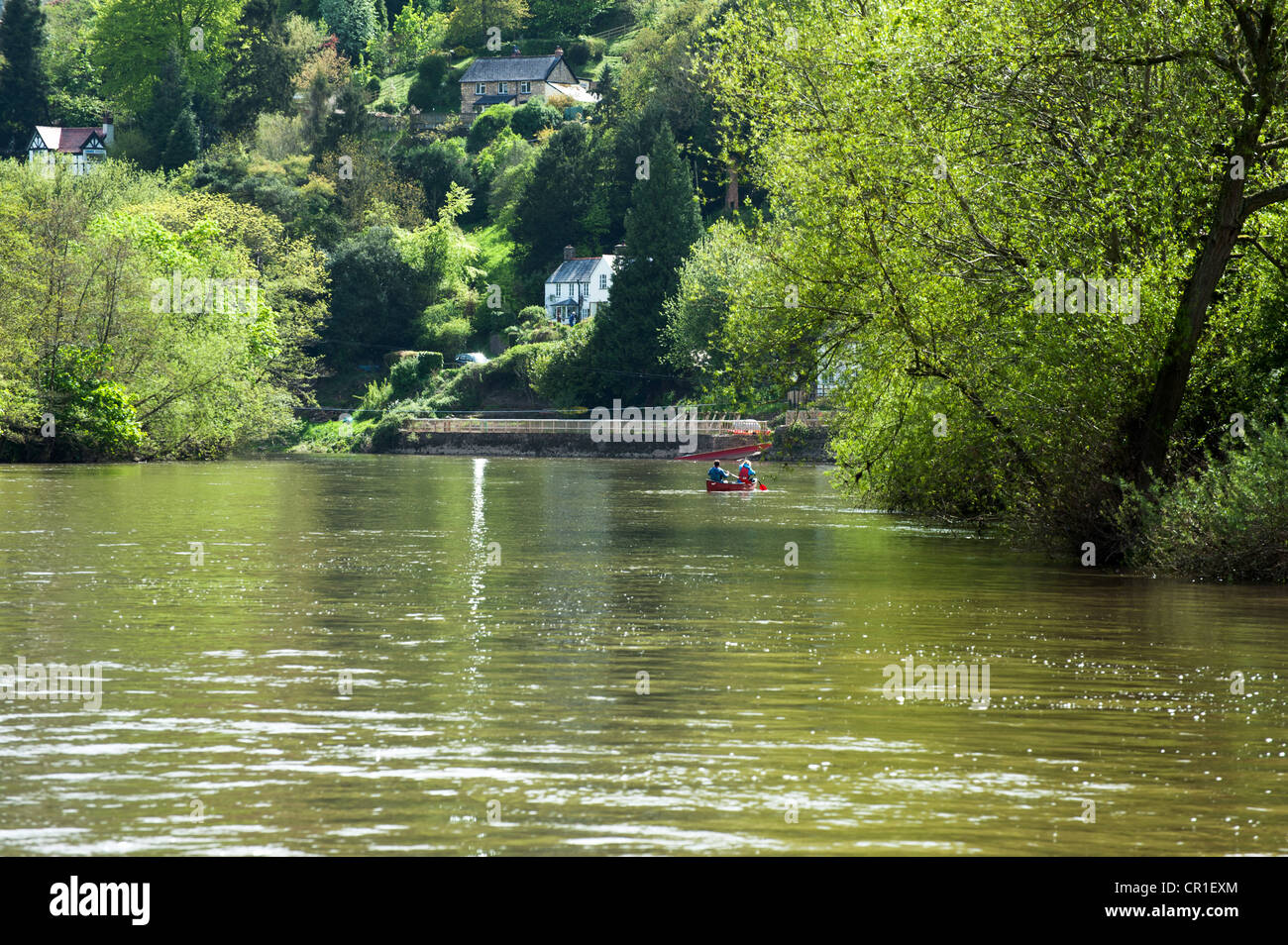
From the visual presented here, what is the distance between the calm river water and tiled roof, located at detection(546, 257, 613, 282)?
95.8 meters

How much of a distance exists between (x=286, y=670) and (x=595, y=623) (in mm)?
4909

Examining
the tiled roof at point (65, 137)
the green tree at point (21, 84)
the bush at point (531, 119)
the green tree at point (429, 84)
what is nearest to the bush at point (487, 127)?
the bush at point (531, 119)

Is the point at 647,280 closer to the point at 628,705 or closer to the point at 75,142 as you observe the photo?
the point at 75,142

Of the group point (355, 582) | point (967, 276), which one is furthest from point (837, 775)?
point (967, 276)

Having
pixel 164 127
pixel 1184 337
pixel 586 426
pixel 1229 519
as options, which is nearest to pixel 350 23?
pixel 164 127

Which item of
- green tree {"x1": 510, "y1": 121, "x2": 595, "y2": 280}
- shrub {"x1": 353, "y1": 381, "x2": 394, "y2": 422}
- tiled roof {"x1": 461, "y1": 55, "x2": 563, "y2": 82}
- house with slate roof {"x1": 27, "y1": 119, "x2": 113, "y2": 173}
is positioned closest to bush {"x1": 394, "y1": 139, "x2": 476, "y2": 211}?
green tree {"x1": 510, "y1": 121, "x2": 595, "y2": 280}

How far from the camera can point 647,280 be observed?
100 m

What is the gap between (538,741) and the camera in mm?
12453

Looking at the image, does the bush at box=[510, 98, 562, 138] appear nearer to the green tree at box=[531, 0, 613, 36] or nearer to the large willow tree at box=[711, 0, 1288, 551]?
the green tree at box=[531, 0, 613, 36]

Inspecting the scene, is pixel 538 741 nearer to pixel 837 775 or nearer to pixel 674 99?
pixel 837 775

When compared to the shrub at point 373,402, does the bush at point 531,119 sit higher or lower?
higher

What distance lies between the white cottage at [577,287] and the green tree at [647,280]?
20.4 metres

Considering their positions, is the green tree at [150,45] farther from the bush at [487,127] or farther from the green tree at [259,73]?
the bush at [487,127]

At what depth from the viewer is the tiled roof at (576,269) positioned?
125m
